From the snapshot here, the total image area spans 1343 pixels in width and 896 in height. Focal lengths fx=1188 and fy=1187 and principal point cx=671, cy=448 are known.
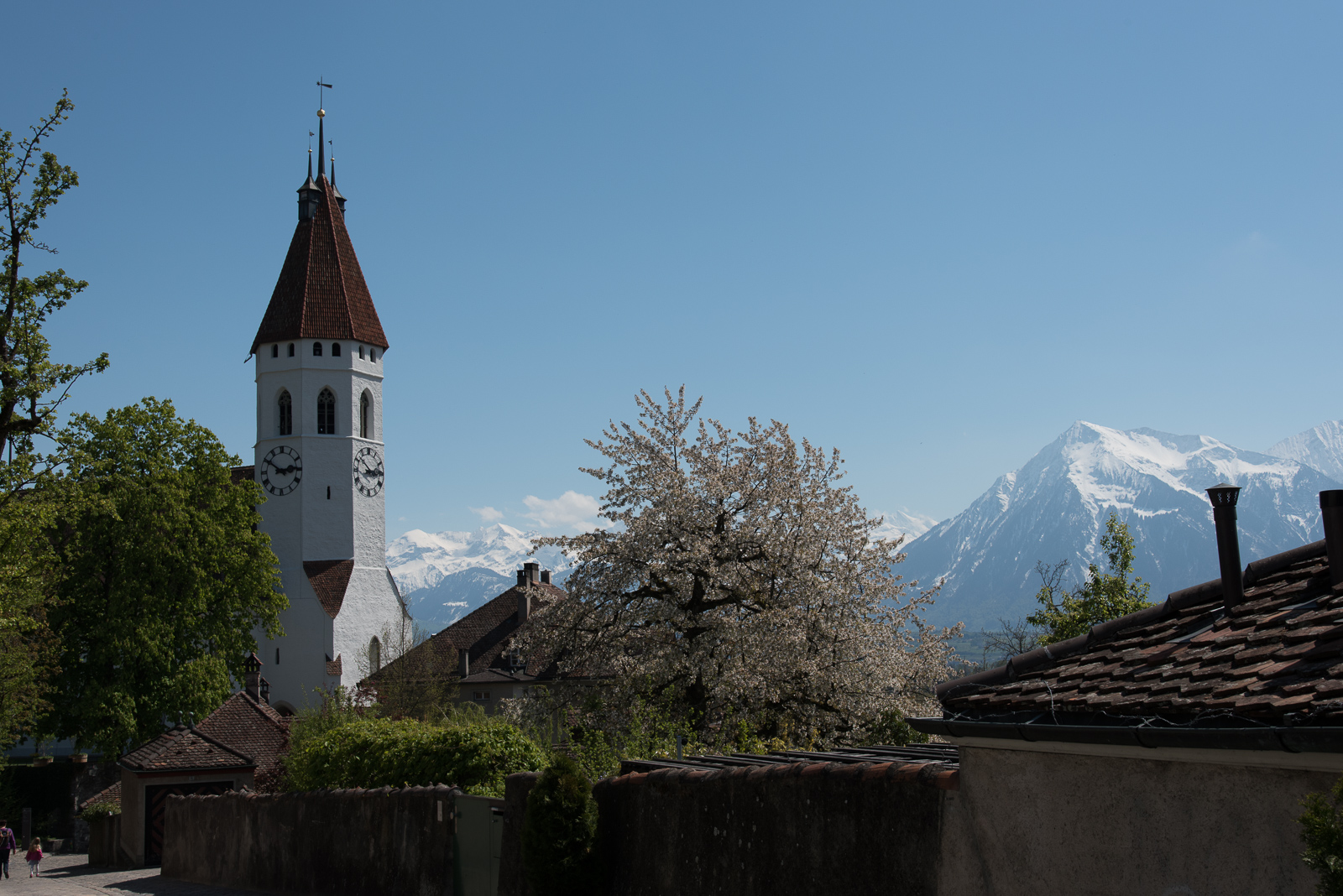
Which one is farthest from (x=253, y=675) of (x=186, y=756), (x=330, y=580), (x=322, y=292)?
(x=186, y=756)

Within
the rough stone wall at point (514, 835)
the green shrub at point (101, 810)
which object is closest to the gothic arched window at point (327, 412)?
the green shrub at point (101, 810)

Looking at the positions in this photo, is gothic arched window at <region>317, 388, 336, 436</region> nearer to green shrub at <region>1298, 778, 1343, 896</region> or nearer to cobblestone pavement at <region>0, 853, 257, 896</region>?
cobblestone pavement at <region>0, 853, 257, 896</region>

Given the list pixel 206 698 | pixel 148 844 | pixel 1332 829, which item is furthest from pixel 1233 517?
pixel 206 698

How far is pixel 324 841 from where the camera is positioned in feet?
59.2

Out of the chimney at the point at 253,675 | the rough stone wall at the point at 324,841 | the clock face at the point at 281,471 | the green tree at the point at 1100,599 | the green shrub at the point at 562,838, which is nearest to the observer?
the green shrub at the point at 562,838

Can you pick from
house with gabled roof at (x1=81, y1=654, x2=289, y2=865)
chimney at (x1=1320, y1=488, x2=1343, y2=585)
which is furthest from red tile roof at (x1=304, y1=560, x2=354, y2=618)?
chimney at (x1=1320, y1=488, x2=1343, y2=585)

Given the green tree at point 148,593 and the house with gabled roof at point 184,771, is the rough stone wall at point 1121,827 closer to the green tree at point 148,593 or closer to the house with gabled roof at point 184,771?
Answer: the house with gabled roof at point 184,771

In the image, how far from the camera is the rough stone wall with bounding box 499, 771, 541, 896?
1277 cm

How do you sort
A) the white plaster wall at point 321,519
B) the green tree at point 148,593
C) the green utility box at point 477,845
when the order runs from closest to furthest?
the green utility box at point 477,845 → the green tree at point 148,593 → the white plaster wall at point 321,519

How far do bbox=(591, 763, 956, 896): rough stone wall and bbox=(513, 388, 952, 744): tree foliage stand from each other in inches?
375

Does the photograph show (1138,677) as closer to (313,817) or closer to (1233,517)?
(1233,517)

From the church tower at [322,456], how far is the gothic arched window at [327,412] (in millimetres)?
65

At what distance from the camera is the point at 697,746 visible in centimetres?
1728

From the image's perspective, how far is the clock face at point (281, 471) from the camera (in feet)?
211
